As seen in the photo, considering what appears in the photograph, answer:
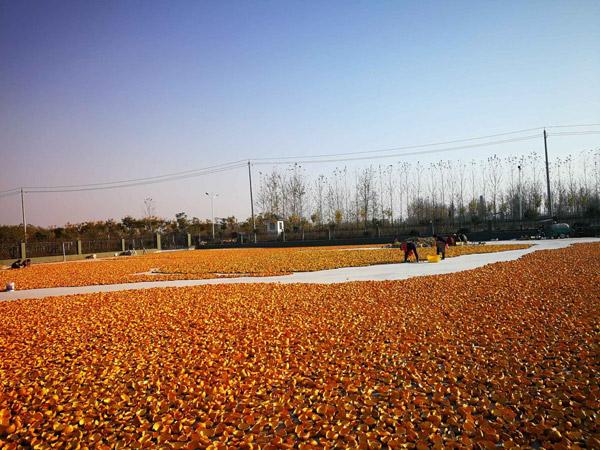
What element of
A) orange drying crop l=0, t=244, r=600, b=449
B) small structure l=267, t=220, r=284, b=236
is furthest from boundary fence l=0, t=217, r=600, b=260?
orange drying crop l=0, t=244, r=600, b=449

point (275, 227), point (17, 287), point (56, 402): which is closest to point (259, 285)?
point (56, 402)

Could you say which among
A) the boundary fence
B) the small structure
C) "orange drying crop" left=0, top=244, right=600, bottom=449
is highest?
the small structure

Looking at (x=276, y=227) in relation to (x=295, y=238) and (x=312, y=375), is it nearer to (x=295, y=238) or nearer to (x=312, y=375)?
(x=295, y=238)

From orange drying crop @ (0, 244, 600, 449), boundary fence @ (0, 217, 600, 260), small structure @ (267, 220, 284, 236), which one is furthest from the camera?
small structure @ (267, 220, 284, 236)

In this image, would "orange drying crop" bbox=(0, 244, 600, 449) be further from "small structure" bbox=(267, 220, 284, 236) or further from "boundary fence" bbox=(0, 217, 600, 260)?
"small structure" bbox=(267, 220, 284, 236)

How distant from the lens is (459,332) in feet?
17.6

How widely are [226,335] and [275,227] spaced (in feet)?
146

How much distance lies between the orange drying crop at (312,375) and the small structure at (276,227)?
38728 millimetres

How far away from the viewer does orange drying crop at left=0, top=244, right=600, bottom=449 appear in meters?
2.90

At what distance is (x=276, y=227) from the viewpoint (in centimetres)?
4934

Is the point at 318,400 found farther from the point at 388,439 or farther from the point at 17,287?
the point at 17,287

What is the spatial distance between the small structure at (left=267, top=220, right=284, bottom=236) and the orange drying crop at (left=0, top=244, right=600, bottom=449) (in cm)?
3873

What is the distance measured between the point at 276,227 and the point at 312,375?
4543 cm

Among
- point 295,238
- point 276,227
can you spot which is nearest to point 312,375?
point 295,238
